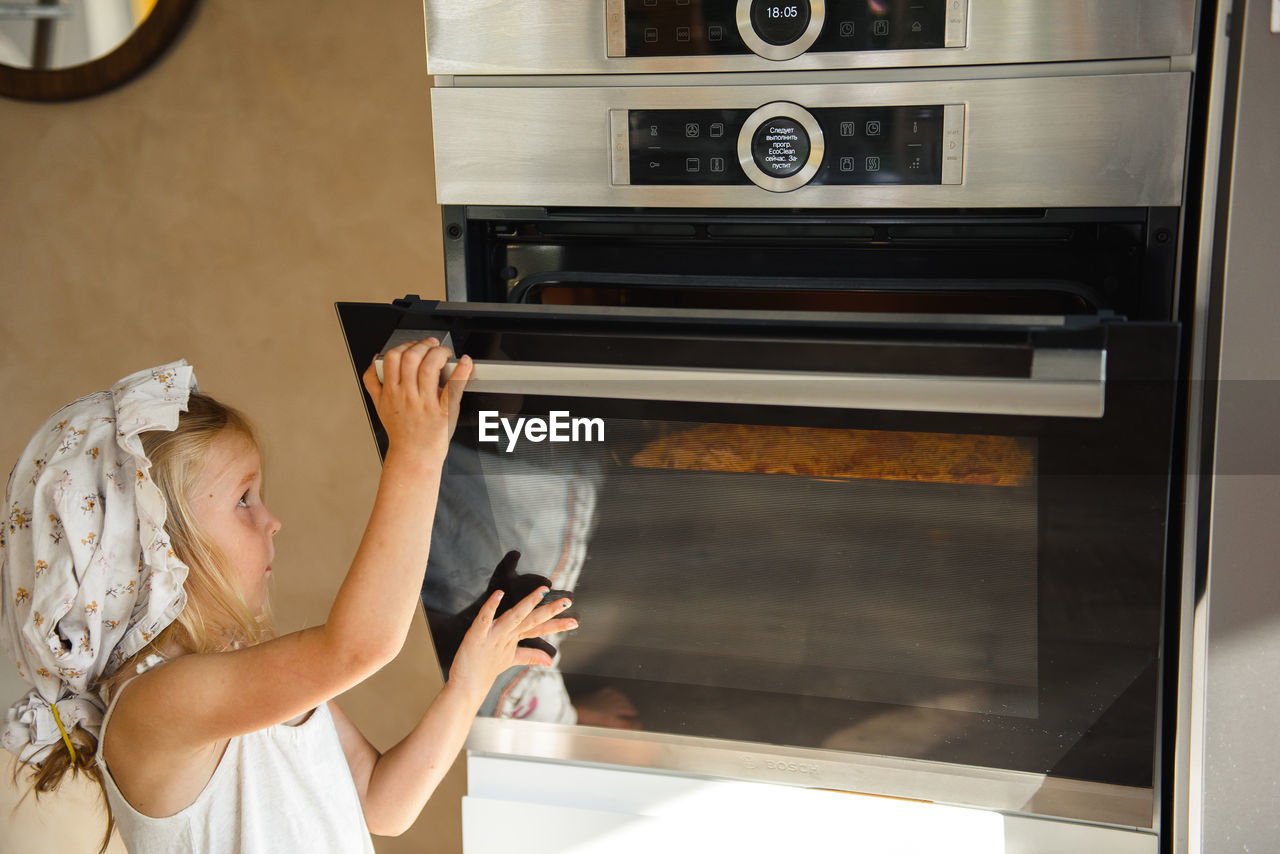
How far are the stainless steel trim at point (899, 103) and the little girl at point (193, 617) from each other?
196 mm

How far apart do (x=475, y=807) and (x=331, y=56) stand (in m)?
0.81

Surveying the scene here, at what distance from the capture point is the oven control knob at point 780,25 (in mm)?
757

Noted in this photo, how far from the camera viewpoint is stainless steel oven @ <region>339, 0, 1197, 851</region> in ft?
2.28

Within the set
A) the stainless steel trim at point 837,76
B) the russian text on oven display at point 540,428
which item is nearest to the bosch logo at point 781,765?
the russian text on oven display at point 540,428

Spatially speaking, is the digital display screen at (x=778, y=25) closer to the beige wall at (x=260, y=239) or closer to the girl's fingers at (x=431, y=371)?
the girl's fingers at (x=431, y=371)

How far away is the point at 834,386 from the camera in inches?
26.7

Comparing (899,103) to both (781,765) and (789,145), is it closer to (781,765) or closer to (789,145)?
(789,145)

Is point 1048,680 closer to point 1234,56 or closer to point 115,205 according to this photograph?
point 1234,56

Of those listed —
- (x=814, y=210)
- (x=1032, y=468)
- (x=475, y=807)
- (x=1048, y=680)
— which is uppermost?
(x=814, y=210)

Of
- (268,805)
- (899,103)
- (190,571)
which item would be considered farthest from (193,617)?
(899,103)

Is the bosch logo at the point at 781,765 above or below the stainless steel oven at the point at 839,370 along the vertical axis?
below

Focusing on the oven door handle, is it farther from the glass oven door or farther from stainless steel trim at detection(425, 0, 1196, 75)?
stainless steel trim at detection(425, 0, 1196, 75)

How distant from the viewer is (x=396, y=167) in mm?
1146

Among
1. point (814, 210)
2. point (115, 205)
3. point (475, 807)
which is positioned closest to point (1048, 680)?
point (814, 210)
